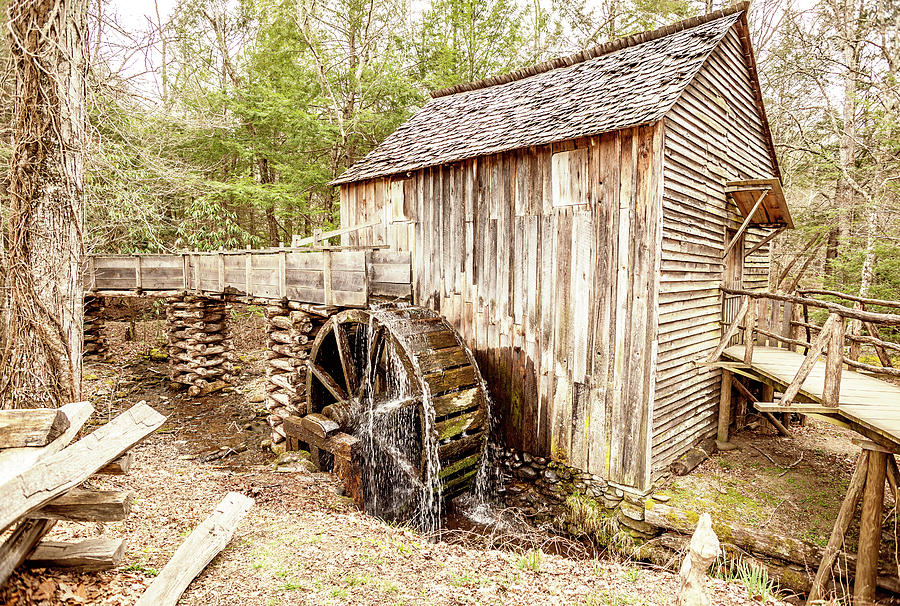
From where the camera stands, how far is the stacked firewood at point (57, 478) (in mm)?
2242

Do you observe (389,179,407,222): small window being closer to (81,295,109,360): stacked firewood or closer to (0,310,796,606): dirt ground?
(0,310,796,606): dirt ground

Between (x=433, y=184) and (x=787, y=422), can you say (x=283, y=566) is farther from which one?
(x=787, y=422)

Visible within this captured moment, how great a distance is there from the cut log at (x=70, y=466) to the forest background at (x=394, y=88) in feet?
29.9

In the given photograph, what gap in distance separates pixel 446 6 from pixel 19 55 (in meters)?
14.6

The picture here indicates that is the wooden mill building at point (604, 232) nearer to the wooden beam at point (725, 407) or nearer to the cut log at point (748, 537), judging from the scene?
the wooden beam at point (725, 407)

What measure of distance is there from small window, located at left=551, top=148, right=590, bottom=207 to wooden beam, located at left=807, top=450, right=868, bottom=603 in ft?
13.5

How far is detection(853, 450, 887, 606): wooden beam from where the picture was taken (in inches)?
169

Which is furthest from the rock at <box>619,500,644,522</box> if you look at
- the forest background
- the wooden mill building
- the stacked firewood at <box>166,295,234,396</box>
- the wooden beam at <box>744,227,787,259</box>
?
the stacked firewood at <box>166,295,234,396</box>

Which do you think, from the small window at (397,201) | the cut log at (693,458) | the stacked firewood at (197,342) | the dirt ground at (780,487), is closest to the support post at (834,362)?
the dirt ground at (780,487)

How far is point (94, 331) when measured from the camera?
12.8m

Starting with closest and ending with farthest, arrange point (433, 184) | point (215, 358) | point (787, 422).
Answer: point (433, 184) → point (787, 422) → point (215, 358)

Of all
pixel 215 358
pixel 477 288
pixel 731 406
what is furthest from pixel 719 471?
pixel 215 358

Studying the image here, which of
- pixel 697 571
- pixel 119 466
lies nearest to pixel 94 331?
pixel 119 466

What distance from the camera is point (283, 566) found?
389 centimetres
